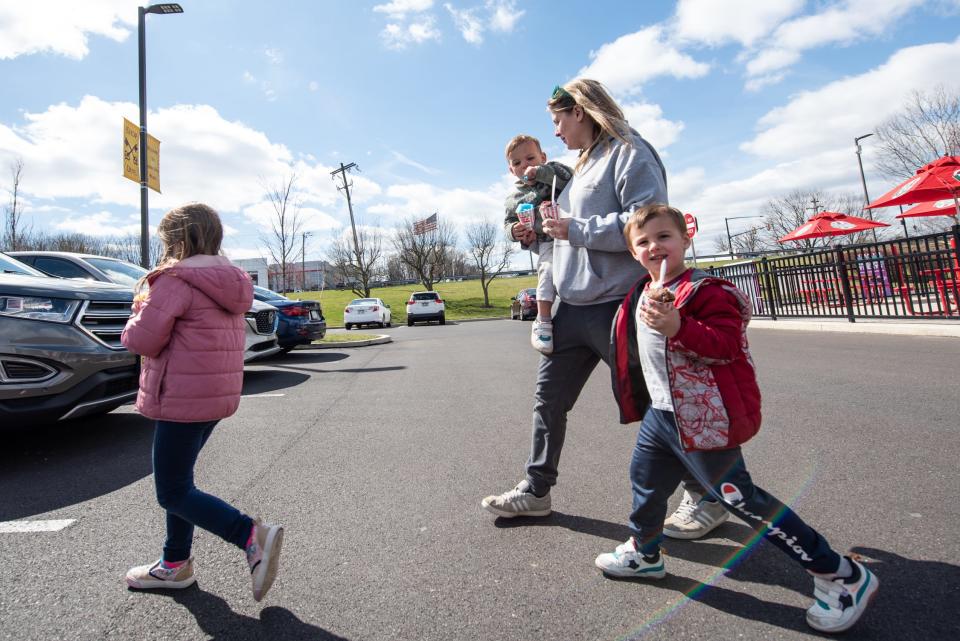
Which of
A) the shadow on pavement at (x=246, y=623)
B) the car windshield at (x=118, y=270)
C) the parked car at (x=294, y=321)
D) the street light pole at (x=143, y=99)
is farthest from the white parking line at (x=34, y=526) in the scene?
the street light pole at (x=143, y=99)

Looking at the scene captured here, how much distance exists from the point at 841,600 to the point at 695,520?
2.46ft

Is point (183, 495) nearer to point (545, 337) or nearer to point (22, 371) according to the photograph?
point (545, 337)

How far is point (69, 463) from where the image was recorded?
3.71 metres

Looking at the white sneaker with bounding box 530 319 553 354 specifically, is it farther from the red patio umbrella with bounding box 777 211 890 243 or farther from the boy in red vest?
the red patio umbrella with bounding box 777 211 890 243

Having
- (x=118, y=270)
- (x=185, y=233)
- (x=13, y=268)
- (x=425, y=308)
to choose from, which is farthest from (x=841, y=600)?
(x=425, y=308)

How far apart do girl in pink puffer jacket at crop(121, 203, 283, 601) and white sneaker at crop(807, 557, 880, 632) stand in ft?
6.14

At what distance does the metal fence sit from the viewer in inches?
353

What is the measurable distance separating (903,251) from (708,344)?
10.8 meters

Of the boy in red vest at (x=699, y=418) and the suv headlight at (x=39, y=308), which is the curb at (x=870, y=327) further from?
the suv headlight at (x=39, y=308)

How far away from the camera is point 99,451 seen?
4.00m

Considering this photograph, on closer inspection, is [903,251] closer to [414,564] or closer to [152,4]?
[414,564]

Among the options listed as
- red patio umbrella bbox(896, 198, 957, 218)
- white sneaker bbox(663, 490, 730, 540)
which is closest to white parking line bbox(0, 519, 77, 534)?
white sneaker bbox(663, 490, 730, 540)

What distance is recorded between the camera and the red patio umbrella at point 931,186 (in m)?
10.0

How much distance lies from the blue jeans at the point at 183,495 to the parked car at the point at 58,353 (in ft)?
7.48
